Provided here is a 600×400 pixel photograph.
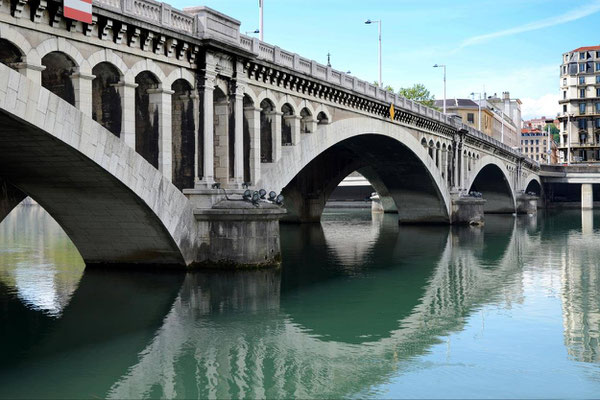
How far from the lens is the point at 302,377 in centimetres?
1523

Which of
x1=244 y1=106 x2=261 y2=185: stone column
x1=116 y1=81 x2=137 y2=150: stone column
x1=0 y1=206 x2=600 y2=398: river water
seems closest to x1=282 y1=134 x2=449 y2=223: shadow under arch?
x1=0 y1=206 x2=600 y2=398: river water

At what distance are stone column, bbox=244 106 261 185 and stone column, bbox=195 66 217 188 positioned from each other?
363cm

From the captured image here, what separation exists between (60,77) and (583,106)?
126 meters

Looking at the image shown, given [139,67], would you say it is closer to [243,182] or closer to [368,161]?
[243,182]

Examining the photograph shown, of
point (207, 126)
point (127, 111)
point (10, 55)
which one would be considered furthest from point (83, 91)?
point (207, 126)

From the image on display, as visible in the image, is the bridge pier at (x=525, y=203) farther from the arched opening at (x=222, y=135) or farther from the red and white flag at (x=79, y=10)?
the red and white flag at (x=79, y=10)

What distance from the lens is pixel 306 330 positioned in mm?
19938

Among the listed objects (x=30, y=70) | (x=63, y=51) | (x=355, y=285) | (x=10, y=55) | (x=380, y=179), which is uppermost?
(x=63, y=51)

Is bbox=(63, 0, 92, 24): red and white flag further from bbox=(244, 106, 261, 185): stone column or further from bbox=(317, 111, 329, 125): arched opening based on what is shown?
bbox=(317, 111, 329, 125): arched opening

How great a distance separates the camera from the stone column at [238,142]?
3097 centimetres

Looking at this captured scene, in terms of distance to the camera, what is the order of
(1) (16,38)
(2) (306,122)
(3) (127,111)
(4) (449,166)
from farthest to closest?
1. (4) (449,166)
2. (2) (306,122)
3. (3) (127,111)
4. (1) (16,38)

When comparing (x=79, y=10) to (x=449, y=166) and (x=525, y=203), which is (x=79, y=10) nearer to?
(x=449, y=166)

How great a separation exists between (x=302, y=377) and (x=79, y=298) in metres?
11.9

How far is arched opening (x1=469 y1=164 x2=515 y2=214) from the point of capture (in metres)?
90.8
